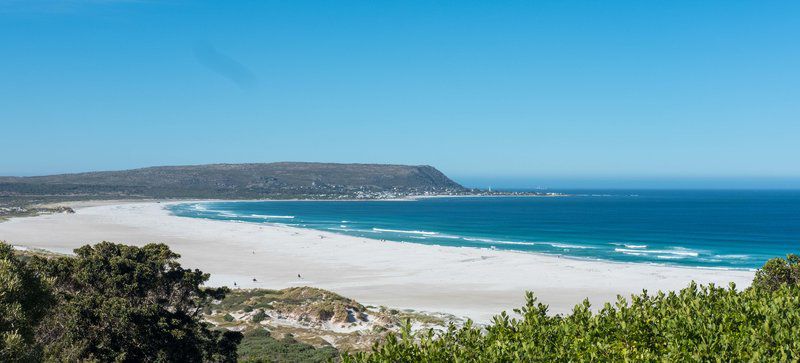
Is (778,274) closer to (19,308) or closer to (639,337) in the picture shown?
(639,337)

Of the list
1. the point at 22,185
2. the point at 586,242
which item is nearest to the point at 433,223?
the point at 586,242

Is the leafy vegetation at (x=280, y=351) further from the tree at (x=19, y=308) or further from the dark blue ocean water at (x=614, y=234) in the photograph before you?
the dark blue ocean water at (x=614, y=234)

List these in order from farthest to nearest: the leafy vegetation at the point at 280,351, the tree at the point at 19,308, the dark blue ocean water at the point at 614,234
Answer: the dark blue ocean water at the point at 614,234 → the leafy vegetation at the point at 280,351 → the tree at the point at 19,308

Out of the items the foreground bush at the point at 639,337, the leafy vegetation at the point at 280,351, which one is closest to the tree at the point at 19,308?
the foreground bush at the point at 639,337

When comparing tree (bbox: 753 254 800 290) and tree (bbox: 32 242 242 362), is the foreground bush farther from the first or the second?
tree (bbox: 32 242 242 362)

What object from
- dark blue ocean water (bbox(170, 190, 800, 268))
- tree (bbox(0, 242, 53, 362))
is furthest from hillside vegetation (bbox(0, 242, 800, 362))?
dark blue ocean water (bbox(170, 190, 800, 268))

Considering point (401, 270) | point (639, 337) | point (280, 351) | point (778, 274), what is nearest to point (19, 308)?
point (639, 337)

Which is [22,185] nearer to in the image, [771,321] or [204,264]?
[204,264]
